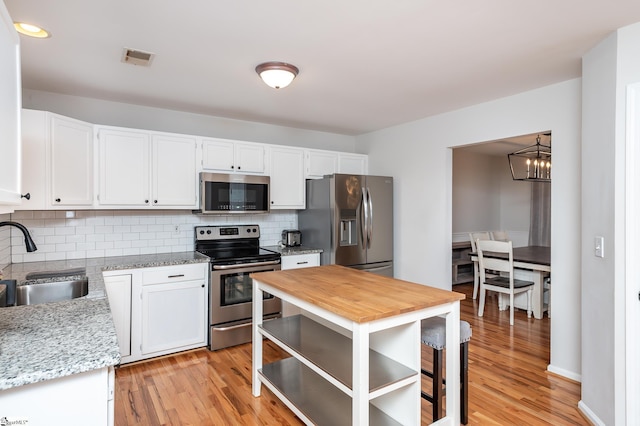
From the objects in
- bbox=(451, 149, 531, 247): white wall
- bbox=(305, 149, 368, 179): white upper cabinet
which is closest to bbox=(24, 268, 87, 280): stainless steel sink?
bbox=(305, 149, 368, 179): white upper cabinet

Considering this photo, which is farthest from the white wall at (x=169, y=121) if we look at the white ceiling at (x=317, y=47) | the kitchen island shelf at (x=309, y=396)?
the kitchen island shelf at (x=309, y=396)

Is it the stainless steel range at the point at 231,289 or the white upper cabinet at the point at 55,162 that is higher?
the white upper cabinet at the point at 55,162

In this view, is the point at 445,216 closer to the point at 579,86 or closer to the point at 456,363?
the point at 579,86

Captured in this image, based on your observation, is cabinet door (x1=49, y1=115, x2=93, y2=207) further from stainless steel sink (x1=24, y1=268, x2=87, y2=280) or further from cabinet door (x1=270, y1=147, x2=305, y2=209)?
cabinet door (x1=270, y1=147, x2=305, y2=209)

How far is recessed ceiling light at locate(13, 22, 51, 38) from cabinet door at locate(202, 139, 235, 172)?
1672 millimetres

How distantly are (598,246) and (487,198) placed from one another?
517 cm

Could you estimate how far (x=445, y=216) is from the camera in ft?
13.2

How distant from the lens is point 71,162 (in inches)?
115

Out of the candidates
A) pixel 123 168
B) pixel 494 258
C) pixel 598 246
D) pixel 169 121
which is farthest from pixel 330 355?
pixel 494 258

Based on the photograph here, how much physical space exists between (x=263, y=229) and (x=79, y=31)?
9.03 feet

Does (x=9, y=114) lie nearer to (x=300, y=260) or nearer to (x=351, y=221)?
(x=300, y=260)

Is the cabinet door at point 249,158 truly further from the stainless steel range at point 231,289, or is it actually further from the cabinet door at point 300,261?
the cabinet door at point 300,261

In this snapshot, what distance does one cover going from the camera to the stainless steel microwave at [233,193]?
3613 millimetres

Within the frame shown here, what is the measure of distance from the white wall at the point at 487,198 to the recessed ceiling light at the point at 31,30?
5947 millimetres
